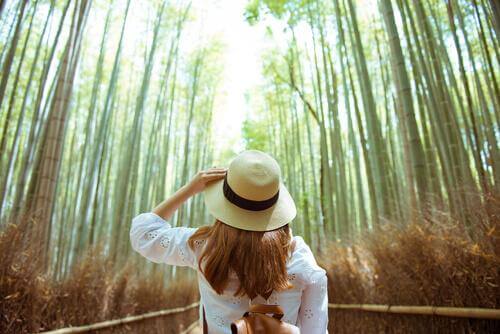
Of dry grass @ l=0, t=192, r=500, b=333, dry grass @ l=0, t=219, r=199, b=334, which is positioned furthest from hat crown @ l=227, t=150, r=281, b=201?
dry grass @ l=0, t=219, r=199, b=334

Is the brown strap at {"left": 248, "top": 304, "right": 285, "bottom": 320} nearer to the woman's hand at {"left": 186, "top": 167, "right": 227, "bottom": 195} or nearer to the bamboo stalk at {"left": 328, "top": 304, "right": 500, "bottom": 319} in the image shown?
the woman's hand at {"left": 186, "top": 167, "right": 227, "bottom": 195}

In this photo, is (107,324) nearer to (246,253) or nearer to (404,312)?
(404,312)

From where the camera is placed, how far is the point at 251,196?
111 cm

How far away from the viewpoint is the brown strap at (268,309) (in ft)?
3.21

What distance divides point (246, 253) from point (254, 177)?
19 cm

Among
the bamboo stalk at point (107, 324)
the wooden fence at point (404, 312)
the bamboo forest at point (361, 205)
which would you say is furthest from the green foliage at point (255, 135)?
the wooden fence at point (404, 312)

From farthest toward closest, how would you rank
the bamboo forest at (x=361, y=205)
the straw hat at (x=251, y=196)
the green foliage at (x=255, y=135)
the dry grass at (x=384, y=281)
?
1. the green foliage at (x=255, y=135)
2. the bamboo forest at (x=361, y=205)
3. the dry grass at (x=384, y=281)
4. the straw hat at (x=251, y=196)

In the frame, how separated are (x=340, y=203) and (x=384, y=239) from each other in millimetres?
3768

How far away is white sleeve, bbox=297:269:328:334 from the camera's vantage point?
1071mm

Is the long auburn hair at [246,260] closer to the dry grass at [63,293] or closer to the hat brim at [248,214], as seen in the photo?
the hat brim at [248,214]

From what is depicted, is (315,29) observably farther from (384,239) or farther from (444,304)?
(444,304)

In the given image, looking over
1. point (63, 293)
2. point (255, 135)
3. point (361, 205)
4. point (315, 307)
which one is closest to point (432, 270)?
point (315, 307)

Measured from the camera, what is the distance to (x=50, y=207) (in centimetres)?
274

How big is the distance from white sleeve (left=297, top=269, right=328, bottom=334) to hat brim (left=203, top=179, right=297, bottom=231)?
A: 0.53 feet
